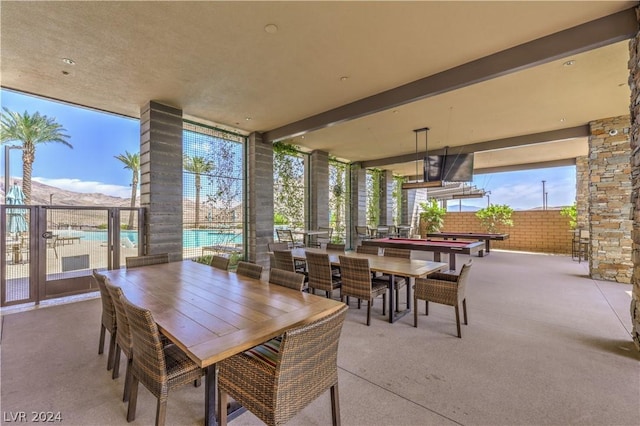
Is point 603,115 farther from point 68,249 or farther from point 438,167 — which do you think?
point 68,249

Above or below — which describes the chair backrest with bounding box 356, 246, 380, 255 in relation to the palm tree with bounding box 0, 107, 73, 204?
below

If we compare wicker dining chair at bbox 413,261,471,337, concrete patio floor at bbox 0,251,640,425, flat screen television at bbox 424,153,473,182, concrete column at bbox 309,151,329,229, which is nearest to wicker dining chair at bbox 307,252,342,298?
concrete patio floor at bbox 0,251,640,425

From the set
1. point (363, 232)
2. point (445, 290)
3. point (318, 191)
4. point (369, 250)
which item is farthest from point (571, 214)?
point (445, 290)

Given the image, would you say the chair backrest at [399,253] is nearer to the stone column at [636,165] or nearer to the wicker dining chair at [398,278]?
the wicker dining chair at [398,278]

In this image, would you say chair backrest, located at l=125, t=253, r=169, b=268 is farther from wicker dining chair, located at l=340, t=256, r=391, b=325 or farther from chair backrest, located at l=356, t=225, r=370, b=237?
chair backrest, located at l=356, t=225, r=370, b=237

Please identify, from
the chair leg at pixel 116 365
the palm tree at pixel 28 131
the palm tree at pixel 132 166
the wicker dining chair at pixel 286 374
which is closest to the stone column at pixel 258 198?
the chair leg at pixel 116 365

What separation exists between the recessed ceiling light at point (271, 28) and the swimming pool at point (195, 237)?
397 cm

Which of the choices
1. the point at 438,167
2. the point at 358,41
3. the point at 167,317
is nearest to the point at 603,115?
the point at 438,167

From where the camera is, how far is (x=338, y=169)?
9.88 m

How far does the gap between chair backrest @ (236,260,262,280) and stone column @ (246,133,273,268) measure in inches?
143

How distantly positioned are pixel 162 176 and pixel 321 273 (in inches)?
133

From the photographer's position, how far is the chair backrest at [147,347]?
1479 mm

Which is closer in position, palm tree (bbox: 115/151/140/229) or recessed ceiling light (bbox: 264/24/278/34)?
recessed ceiling light (bbox: 264/24/278/34)

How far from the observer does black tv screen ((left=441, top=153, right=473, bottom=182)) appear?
7.71 metres
